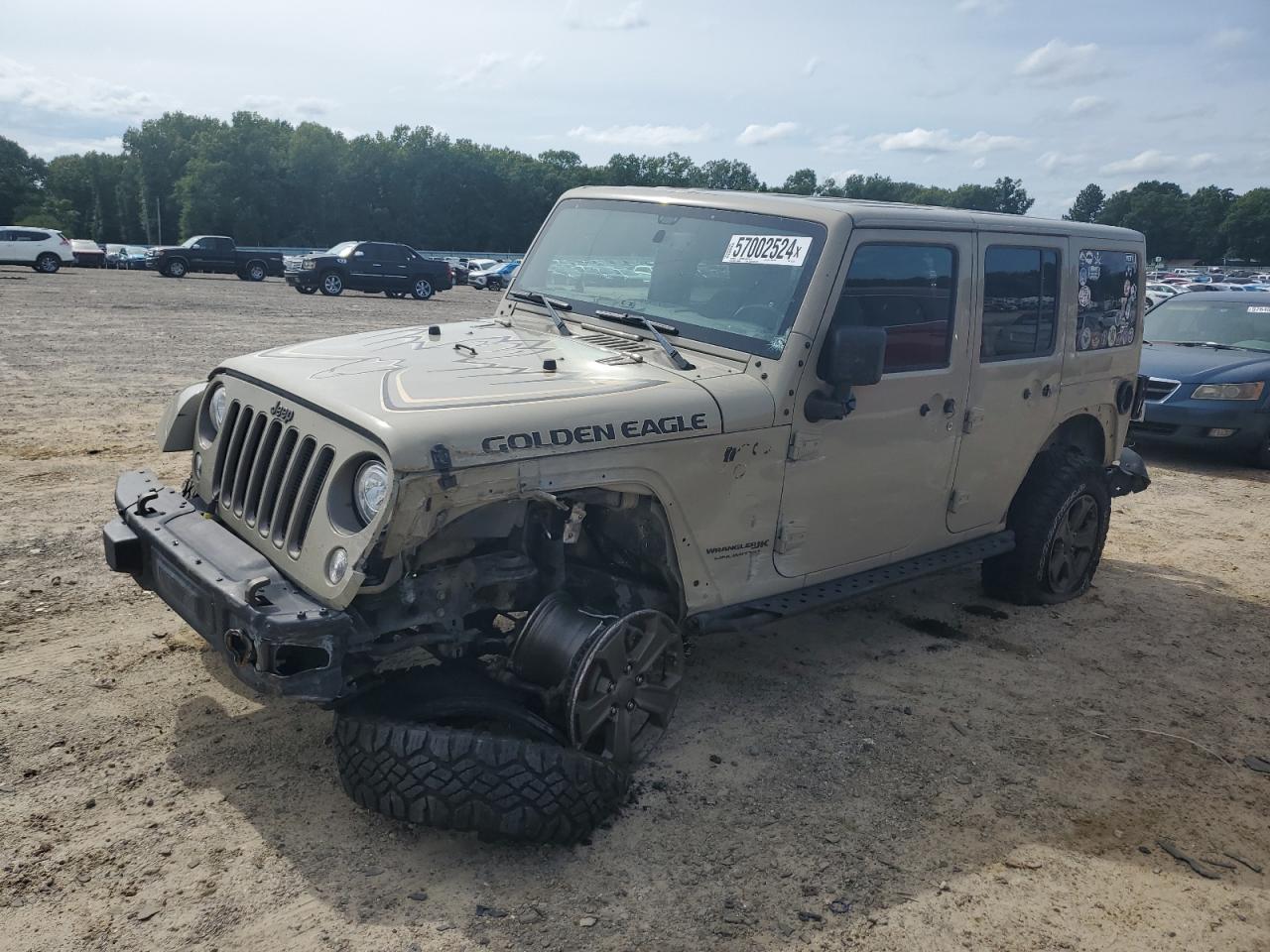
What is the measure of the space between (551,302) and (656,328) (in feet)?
2.45

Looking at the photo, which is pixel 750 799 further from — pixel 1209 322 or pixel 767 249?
pixel 1209 322

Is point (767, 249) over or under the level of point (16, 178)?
under

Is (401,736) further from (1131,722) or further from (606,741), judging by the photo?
(1131,722)

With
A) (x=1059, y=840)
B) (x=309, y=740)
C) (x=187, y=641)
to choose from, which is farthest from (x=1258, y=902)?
(x=187, y=641)

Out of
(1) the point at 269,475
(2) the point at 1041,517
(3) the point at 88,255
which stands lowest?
(2) the point at 1041,517

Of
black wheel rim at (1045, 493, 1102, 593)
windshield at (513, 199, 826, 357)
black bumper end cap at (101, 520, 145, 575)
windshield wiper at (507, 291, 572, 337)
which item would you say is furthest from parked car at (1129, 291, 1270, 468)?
black bumper end cap at (101, 520, 145, 575)

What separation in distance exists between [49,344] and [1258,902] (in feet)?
48.8

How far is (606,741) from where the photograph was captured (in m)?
3.62

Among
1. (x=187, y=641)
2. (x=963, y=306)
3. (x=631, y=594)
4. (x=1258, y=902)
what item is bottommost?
(x=1258, y=902)

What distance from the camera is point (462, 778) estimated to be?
3.16 m

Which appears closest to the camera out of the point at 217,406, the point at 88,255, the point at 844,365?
the point at 844,365

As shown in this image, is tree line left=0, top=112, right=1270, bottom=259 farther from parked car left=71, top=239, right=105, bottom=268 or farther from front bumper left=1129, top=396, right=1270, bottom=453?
front bumper left=1129, top=396, right=1270, bottom=453

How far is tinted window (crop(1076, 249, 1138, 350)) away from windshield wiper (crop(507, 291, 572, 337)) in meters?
2.80

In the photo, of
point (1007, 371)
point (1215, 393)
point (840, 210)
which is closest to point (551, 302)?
point (840, 210)
